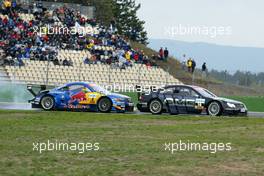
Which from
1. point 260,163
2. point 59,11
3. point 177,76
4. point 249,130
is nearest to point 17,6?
point 59,11

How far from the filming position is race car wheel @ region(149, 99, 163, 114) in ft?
78.7

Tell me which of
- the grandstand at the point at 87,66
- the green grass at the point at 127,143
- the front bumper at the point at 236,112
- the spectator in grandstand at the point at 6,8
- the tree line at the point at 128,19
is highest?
the tree line at the point at 128,19

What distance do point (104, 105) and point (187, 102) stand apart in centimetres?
297

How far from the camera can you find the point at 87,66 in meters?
39.1

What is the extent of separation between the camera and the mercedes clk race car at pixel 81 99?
24.1m

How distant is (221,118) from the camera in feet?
72.6

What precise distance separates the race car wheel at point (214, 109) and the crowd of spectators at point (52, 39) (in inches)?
610

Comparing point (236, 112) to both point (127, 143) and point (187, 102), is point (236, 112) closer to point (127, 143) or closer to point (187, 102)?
point (187, 102)

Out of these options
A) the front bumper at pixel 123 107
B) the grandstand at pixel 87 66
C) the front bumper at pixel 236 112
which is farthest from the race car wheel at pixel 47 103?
the grandstand at pixel 87 66

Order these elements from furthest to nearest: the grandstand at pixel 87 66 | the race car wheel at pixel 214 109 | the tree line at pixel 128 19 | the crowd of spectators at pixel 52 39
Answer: the tree line at pixel 128 19
the crowd of spectators at pixel 52 39
the grandstand at pixel 87 66
the race car wheel at pixel 214 109

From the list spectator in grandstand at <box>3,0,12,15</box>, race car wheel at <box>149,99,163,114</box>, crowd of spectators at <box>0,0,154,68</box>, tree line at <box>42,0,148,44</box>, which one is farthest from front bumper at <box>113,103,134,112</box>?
tree line at <box>42,0,148,44</box>

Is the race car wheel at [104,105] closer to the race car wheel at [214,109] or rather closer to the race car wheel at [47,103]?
the race car wheel at [47,103]

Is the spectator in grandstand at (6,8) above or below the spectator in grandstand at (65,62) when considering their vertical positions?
above

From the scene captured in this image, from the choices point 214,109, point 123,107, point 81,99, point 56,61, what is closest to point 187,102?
point 214,109
